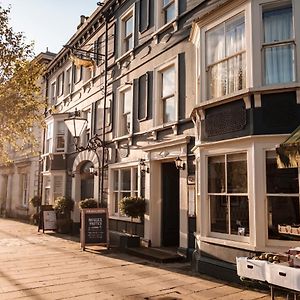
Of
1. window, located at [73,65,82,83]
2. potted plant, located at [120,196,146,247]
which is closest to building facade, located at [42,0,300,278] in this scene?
potted plant, located at [120,196,146,247]

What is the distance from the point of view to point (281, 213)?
6781mm

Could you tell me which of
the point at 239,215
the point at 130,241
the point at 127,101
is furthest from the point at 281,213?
the point at 127,101

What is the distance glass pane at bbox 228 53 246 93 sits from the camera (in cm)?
756

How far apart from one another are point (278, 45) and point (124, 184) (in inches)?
295

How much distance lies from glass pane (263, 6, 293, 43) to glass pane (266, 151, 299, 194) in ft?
7.46

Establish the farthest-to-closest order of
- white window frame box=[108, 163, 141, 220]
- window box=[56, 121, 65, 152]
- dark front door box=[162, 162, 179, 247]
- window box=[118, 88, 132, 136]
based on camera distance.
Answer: window box=[56, 121, 65, 152] → window box=[118, 88, 132, 136] → white window frame box=[108, 163, 141, 220] → dark front door box=[162, 162, 179, 247]

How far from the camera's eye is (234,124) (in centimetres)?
756

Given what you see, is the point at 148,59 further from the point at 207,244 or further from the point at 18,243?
the point at 18,243

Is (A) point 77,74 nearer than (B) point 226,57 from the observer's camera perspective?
No

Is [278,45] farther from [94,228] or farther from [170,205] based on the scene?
[94,228]

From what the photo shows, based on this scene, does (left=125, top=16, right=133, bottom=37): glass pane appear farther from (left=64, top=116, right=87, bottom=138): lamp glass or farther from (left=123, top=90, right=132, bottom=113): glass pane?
(left=64, top=116, right=87, bottom=138): lamp glass

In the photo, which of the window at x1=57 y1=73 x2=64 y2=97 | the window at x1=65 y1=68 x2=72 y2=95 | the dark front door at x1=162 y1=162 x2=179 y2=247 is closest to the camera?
the dark front door at x1=162 y1=162 x2=179 y2=247

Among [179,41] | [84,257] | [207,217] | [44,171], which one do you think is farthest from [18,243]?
[179,41]

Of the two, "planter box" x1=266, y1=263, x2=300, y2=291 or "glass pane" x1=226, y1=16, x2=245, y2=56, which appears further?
"glass pane" x1=226, y1=16, x2=245, y2=56
